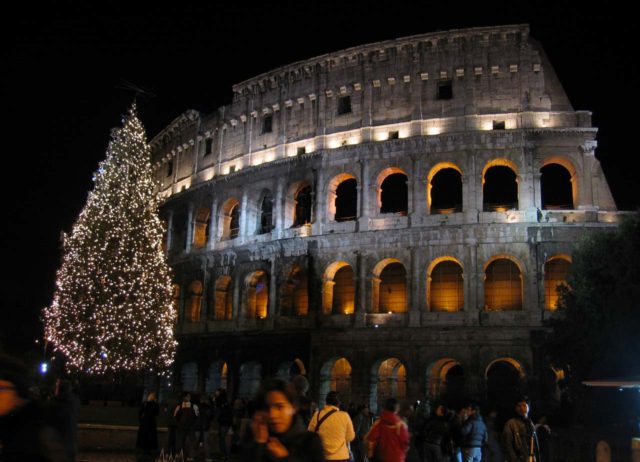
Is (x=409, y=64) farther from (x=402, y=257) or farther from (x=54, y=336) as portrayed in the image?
(x=54, y=336)

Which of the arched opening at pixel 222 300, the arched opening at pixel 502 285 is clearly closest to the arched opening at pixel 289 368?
the arched opening at pixel 222 300

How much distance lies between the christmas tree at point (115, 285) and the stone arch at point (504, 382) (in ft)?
43.0

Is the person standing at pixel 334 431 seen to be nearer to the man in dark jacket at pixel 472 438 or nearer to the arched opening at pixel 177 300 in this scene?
the man in dark jacket at pixel 472 438

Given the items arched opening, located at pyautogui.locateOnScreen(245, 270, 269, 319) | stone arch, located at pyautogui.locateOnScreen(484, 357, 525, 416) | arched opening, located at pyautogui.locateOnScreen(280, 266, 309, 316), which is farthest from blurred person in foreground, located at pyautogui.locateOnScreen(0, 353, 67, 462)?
arched opening, located at pyautogui.locateOnScreen(245, 270, 269, 319)

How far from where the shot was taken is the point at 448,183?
116ft

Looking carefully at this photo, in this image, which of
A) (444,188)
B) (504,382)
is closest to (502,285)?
(504,382)

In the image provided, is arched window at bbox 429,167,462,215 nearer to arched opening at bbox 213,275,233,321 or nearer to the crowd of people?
arched opening at bbox 213,275,233,321

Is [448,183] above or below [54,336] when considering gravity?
above

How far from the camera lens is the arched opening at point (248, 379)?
30.6m

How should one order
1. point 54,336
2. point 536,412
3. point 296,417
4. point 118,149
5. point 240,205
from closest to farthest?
point 296,417 < point 536,412 < point 54,336 < point 118,149 < point 240,205

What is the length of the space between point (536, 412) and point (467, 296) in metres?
4.90

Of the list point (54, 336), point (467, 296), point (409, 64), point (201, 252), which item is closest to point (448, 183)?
point (409, 64)

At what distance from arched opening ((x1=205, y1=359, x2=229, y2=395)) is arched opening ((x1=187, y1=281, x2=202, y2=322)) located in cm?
335

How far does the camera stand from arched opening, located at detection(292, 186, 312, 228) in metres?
31.2
